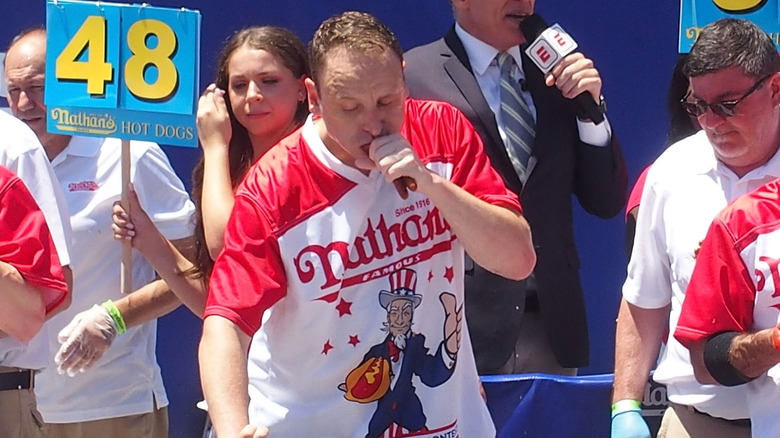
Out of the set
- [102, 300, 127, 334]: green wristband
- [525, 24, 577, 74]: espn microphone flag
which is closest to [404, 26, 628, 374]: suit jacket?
[525, 24, 577, 74]: espn microphone flag

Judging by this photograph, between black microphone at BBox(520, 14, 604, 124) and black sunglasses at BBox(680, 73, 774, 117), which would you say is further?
black microphone at BBox(520, 14, 604, 124)

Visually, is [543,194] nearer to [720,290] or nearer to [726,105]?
[726,105]

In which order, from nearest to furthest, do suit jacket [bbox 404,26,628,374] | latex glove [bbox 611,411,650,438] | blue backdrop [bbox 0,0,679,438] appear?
latex glove [bbox 611,411,650,438], suit jacket [bbox 404,26,628,374], blue backdrop [bbox 0,0,679,438]

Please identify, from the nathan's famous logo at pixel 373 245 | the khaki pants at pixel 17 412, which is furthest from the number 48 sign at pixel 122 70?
the nathan's famous logo at pixel 373 245

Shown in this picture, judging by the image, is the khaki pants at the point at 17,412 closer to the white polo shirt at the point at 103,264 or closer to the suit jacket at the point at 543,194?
the white polo shirt at the point at 103,264

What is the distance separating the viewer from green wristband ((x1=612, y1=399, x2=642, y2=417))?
3.47 metres

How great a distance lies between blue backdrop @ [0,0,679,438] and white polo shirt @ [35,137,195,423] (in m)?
0.94

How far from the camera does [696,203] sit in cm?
337

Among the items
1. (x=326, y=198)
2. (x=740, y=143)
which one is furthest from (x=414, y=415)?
(x=740, y=143)

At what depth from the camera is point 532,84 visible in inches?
155

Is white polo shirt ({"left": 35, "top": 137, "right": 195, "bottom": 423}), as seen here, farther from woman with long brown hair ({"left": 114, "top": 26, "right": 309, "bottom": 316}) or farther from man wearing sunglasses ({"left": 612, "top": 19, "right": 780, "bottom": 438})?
man wearing sunglasses ({"left": 612, "top": 19, "right": 780, "bottom": 438})

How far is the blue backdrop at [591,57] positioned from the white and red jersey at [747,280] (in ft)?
8.00

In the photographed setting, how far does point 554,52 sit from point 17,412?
1782 mm

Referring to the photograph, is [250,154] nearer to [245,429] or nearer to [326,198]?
[326,198]
